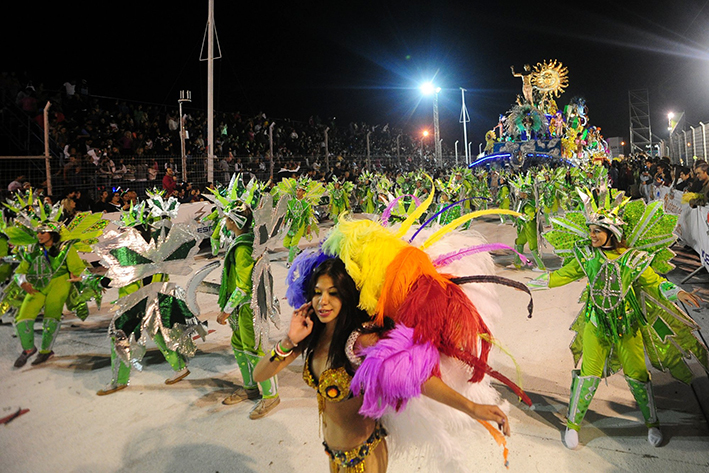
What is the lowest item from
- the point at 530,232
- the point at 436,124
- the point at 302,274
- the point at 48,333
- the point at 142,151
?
the point at 48,333

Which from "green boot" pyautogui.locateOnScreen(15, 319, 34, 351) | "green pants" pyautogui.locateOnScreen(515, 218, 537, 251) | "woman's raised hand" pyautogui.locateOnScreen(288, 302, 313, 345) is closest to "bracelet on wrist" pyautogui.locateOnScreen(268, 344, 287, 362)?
"woman's raised hand" pyautogui.locateOnScreen(288, 302, 313, 345)

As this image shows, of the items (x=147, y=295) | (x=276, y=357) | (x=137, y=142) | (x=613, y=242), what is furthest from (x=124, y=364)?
(x=137, y=142)

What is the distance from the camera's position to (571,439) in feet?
10.5

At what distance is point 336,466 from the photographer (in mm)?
2111

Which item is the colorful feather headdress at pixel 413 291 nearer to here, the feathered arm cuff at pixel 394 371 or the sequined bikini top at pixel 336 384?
the feathered arm cuff at pixel 394 371

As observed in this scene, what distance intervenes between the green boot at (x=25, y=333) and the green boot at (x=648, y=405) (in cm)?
568

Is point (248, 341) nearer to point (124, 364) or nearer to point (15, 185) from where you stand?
point (124, 364)

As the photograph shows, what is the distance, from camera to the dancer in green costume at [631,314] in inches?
125

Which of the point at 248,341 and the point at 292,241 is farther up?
the point at 292,241

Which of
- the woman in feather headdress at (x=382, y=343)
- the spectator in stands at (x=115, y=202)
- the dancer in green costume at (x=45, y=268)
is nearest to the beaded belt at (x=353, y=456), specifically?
the woman in feather headdress at (x=382, y=343)

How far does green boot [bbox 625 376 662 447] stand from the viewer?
318 cm

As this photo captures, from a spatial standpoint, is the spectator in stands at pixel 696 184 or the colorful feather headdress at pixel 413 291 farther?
the spectator in stands at pixel 696 184

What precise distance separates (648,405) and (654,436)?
20cm

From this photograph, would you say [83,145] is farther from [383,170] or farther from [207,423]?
[383,170]
